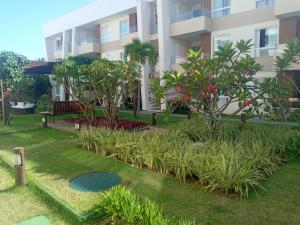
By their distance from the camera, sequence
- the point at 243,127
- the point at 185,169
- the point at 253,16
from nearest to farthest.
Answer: the point at 185,169, the point at 243,127, the point at 253,16

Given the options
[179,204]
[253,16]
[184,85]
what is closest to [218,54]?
[184,85]

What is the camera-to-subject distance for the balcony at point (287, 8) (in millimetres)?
16422

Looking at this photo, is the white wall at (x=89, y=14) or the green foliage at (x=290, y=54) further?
the white wall at (x=89, y=14)

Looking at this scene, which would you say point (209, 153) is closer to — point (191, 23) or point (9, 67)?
point (9, 67)

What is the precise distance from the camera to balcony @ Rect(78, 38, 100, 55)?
2986cm

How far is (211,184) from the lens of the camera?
564cm

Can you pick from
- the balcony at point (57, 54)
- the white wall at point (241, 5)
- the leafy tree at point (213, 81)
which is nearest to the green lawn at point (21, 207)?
the leafy tree at point (213, 81)

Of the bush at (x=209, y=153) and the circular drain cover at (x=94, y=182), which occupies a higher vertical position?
the bush at (x=209, y=153)

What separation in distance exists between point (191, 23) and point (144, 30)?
4.85 metres

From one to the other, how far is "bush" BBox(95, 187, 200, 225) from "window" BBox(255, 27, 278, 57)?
1708 cm

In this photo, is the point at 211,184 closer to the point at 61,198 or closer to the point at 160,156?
the point at 160,156

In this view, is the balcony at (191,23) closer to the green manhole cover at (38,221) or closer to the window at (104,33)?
the window at (104,33)

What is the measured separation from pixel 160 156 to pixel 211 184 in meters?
1.71

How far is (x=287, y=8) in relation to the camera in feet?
54.7
